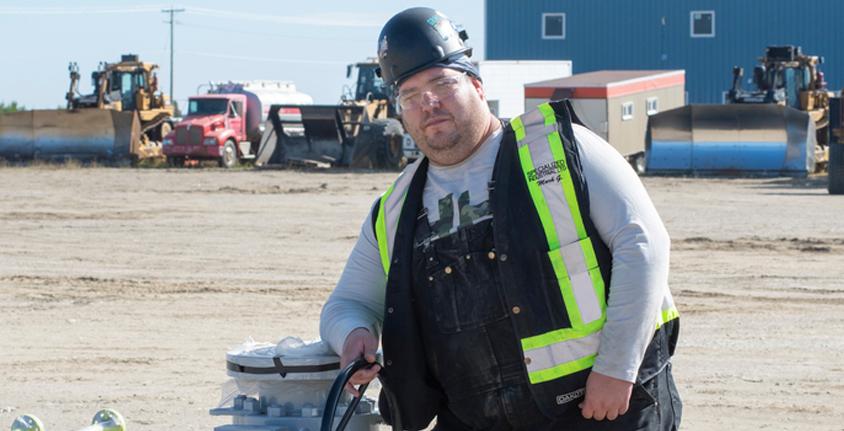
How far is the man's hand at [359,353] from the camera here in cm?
354

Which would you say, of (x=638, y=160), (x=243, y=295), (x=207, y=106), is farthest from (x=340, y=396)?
(x=207, y=106)

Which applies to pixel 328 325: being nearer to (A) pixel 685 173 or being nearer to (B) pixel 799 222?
(B) pixel 799 222

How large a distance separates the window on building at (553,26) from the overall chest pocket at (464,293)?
45918 millimetres

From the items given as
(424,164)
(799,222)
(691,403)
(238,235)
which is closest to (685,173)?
(799,222)

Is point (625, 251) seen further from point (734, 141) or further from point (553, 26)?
point (553, 26)

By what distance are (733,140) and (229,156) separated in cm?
1251

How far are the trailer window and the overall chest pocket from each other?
32.9 meters

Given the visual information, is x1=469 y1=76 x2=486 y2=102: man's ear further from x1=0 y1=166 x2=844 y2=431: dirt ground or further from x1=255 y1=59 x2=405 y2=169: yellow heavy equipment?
x1=255 y1=59 x2=405 y2=169: yellow heavy equipment

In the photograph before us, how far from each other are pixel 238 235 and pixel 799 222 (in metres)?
6.86

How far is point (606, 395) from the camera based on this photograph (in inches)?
129

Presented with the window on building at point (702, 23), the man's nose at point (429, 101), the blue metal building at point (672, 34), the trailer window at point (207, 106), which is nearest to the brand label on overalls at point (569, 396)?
the man's nose at point (429, 101)

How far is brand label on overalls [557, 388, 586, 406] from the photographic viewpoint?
11.0 feet

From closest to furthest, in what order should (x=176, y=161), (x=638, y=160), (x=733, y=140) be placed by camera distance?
(x=733, y=140) < (x=638, y=160) < (x=176, y=161)

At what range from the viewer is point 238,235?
17250 millimetres
